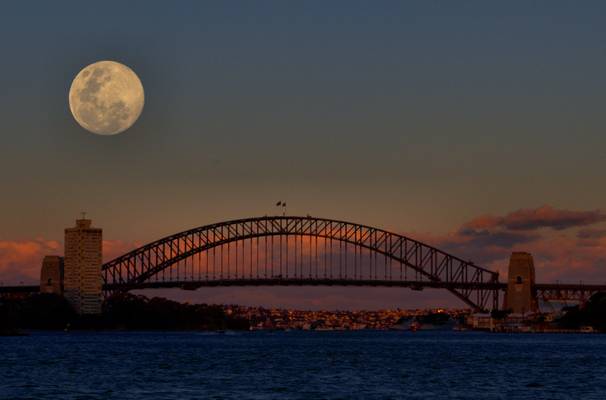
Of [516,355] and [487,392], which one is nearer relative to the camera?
[487,392]

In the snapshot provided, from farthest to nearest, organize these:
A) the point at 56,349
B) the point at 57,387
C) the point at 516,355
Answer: the point at 56,349, the point at 516,355, the point at 57,387

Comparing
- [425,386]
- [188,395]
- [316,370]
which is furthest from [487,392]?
[316,370]

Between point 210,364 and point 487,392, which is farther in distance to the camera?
point 210,364

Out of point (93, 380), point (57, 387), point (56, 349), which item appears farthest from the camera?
point (56, 349)

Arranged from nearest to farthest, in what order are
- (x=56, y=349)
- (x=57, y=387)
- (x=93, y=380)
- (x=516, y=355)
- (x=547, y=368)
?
(x=57, y=387)
(x=93, y=380)
(x=547, y=368)
(x=516, y=355)
(x=56, y=349)

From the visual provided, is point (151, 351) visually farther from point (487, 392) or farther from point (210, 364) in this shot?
point (487, 392)

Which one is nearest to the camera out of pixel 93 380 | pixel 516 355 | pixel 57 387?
pixel 57 387

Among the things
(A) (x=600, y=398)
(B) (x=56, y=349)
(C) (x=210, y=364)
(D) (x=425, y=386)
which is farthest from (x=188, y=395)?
(B) (x=56, y=349)

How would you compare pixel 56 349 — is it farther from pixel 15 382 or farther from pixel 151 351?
pixel 15 382
